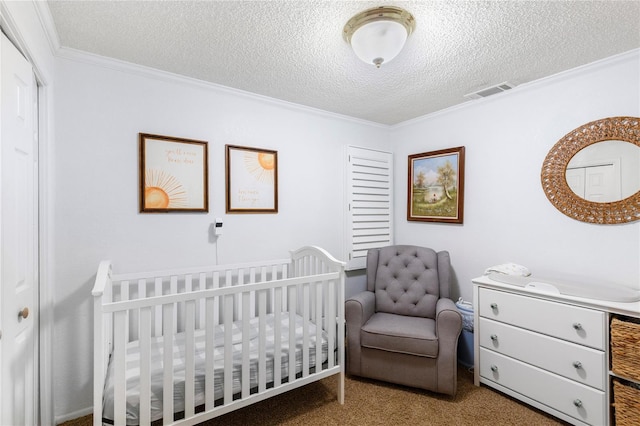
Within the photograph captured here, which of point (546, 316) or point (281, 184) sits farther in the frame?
point (281, 184)

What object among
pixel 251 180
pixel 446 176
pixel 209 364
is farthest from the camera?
pixel 446 176

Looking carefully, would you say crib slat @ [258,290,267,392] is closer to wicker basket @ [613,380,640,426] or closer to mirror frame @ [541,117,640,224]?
wicker basket @ [613,380,640,426]

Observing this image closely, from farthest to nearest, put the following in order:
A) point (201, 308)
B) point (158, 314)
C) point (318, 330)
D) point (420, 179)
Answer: point (420, 179), point (201, 308), point (158, 314), point (318, 330)

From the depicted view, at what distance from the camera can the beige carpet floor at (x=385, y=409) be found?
1879mm

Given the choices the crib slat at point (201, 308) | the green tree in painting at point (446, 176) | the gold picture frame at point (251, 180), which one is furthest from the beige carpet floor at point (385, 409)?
the green tree in painting at point (446, 176)

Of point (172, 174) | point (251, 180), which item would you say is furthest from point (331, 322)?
point (172, 174)

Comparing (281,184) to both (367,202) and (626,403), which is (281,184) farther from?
(626,403)

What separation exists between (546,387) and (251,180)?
2535 mm

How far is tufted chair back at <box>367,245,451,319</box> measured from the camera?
259cm

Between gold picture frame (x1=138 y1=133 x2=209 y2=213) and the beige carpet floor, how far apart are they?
143 cm

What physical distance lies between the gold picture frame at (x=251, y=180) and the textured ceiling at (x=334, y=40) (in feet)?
1.75

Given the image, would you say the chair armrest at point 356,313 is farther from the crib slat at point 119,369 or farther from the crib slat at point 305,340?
the crib slat at point 119,369

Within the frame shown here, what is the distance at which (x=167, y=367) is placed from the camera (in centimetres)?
149

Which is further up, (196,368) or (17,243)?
(17,243)
